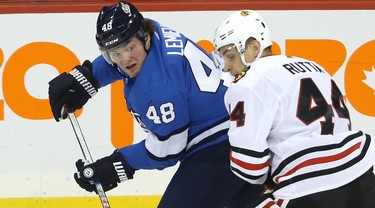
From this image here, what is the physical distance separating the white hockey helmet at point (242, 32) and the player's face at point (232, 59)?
0.01 metres

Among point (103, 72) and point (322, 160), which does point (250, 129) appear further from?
point (103, 72)

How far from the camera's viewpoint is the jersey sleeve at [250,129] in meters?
2.21

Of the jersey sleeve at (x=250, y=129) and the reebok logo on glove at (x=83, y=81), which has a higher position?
the jersey sleeve at (x=250, y=129)

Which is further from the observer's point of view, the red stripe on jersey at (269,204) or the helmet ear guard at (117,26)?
the helmet ear guard at (117,26)

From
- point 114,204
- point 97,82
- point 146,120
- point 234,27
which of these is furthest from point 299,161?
point 114,204

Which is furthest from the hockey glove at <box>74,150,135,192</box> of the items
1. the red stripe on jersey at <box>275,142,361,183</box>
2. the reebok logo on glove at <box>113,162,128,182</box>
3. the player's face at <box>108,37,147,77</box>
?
the red stripe on jersey at <box>275,142,361,183</box>

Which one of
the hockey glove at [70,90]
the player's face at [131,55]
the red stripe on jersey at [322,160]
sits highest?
the player's face at [131,55]

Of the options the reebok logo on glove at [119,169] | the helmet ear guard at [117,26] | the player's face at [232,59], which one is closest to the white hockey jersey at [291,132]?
the player's face at [232,59]

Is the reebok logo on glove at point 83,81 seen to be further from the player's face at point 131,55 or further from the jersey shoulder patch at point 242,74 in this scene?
the jersey shoulder patch at point 242,74

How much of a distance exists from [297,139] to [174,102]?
478mm

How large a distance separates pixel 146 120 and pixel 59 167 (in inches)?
51.3

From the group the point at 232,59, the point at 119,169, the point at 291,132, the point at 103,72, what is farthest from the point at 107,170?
the point at 291,132

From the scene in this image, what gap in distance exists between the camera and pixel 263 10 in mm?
3855

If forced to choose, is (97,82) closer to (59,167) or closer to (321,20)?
(59,167)
